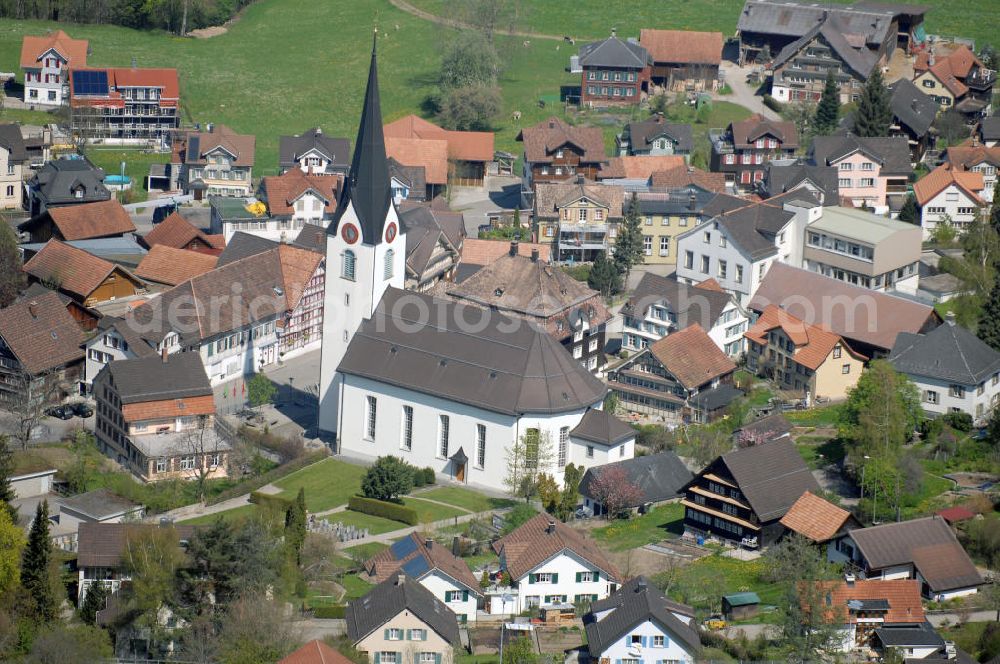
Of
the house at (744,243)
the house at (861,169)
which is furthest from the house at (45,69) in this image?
the house at (861,169)

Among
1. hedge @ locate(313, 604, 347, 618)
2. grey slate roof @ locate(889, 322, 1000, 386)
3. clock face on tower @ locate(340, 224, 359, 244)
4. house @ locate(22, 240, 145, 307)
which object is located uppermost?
clock face on tower @ locate(340, 224, 359, 244)

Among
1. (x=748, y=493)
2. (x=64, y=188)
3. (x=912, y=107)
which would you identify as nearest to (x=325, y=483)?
(x=748, y=493)

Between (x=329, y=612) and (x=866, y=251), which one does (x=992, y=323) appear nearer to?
(x=866, y=251)

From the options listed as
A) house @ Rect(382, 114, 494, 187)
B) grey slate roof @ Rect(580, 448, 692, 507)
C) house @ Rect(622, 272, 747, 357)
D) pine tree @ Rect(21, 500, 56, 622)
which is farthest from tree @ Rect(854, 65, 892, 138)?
pine tree @ Rect(21, 500, 56, 622)

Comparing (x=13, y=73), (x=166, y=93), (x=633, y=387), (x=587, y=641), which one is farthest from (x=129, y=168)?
(x=587, y=641)

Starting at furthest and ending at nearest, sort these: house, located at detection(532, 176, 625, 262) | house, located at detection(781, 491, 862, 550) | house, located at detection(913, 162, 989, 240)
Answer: house, located at detection(913, 162, 989, 240) < house, located at detection(532, 176, 625, 262) < house, located at detection(781, 491, 862, 550)

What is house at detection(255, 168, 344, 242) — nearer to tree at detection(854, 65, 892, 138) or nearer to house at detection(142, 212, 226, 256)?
house at detection(142, 212, 226, 256)
